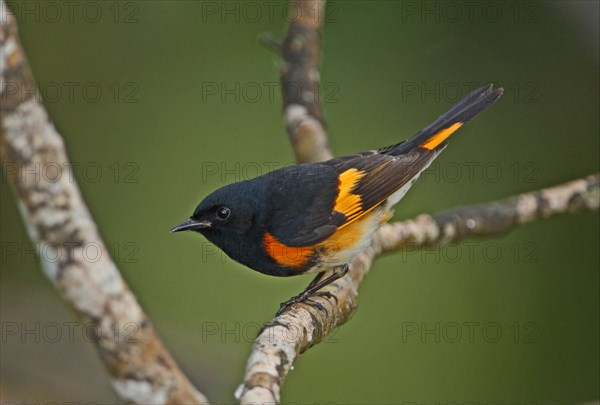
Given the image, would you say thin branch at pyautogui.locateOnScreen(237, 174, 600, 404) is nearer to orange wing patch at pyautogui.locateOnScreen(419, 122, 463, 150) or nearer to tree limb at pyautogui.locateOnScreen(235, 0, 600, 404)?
tree limb at pyautogui.locateOnScreen(235, 0, 600, 404)

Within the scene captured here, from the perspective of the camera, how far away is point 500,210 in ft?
10.9

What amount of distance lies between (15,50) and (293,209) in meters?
1.11

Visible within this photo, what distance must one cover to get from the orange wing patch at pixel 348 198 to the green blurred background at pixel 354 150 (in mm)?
1364

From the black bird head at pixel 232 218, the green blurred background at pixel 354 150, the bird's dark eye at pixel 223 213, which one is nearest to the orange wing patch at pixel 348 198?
the black bird head at pixel 232 218

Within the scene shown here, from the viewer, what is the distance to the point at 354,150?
15.1ft

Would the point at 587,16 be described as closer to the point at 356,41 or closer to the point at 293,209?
the point at 356,41

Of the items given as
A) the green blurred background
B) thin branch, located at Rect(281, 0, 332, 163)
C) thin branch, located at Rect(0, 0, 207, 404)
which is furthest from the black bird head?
the green blurred background

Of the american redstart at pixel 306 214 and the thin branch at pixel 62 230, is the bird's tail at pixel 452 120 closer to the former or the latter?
the american redstart at pixel 306 214

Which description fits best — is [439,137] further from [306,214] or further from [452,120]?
[306,214]

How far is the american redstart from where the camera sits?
2.81m

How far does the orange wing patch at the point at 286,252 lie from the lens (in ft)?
9.22

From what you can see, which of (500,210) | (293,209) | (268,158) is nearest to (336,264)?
(293,209)

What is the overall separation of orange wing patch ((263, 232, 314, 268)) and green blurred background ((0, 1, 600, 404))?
1.34m

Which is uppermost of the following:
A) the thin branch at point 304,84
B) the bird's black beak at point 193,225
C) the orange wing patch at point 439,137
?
the thin branch at point 304,84
